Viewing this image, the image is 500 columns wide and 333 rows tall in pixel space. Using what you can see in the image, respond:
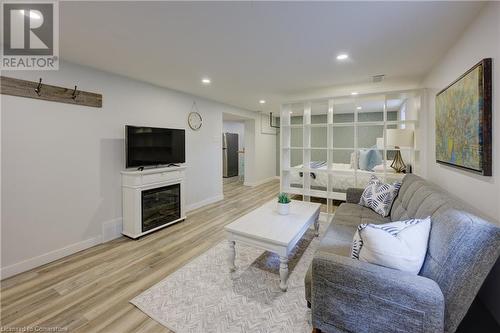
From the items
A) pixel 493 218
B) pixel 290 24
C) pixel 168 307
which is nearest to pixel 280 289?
pixel 168 307

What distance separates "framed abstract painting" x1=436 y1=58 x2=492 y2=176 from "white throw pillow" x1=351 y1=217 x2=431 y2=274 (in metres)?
0.77

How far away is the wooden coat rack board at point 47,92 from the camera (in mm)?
2232

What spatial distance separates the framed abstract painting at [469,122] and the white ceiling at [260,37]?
52 centimetres

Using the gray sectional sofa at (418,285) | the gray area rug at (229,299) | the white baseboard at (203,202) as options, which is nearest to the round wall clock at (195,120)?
the white baseboard at (203,202)

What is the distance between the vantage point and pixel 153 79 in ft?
11.1

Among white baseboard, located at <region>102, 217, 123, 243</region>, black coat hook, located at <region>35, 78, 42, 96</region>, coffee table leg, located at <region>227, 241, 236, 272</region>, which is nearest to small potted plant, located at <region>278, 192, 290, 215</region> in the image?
coffee table leg, located at <region>227, 241, 236, 272</region>

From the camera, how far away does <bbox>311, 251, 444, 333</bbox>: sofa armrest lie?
1041 millimetres

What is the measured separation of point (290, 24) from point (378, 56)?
133 centimetres

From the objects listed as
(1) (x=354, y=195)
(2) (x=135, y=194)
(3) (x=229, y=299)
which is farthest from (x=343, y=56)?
(2) (x=135, y=194)

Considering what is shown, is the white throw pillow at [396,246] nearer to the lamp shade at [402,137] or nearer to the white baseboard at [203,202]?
the lamp shade at [402,137]

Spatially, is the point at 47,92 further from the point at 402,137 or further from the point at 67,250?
the point at 402,137

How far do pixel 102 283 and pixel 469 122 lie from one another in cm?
348

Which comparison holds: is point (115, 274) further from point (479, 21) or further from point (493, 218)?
point (479, 21)

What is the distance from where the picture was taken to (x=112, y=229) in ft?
10.3
